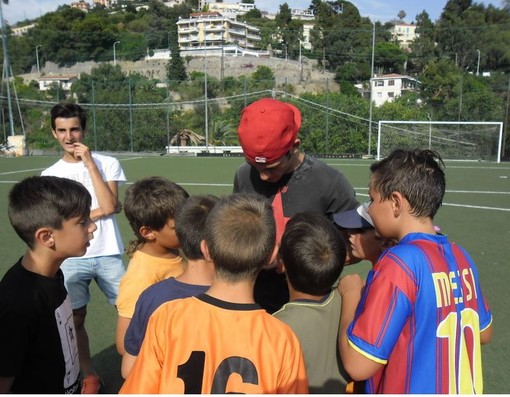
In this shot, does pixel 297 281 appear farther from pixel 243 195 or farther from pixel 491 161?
pixel 491 161

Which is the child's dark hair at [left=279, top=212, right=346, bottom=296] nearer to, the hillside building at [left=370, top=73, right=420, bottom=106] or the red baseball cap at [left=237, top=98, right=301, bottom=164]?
the red baseball cap at [left=237, top=98, right=301, bottom=164]

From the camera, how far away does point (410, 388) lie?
1799 millimetres

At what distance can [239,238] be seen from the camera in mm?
1706

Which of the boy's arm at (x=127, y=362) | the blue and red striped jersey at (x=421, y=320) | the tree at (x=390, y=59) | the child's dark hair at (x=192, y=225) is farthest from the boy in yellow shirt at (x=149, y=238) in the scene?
the tree at (x=390, y=59)

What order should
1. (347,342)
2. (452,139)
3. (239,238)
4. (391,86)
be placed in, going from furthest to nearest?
(391,86) < (452,139) < (347,342) < (239,238)

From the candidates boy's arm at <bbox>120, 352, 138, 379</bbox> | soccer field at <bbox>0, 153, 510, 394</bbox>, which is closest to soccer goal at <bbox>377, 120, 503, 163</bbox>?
soccer field at <bbox>0, 153, 510, 394</bbox>

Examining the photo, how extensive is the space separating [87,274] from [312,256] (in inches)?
86.4

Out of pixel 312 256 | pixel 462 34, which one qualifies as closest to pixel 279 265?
pixel 312 256

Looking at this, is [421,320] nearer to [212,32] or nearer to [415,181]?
[415,181]

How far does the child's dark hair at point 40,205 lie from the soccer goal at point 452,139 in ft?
80.2

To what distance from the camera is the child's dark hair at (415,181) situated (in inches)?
74.4

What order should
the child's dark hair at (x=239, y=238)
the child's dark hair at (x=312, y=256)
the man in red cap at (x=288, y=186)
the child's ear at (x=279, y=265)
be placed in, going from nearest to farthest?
the child's dark hair at (x=239, y=238)
the child's dark hair at (x=312, y=256)
the child's ear at (x=279, y=265)
the man in red cap at (x=288, y=186)

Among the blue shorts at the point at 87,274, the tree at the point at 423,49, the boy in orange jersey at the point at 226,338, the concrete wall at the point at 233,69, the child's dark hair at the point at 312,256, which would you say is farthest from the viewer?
the tree at the point at 423,49

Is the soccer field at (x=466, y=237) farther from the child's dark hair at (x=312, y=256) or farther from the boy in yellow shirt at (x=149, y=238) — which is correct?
the child's dark hair at (x=312, y=256)
